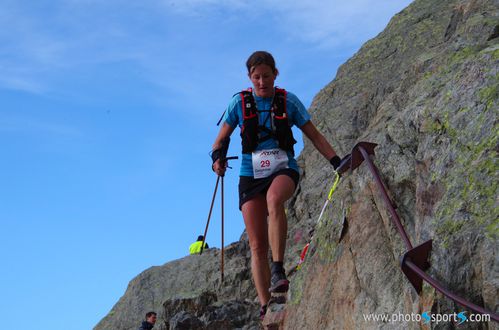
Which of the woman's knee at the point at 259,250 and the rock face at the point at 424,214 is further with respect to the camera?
the woman's knee at the point at 259,250

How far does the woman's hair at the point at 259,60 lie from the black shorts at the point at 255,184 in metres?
1.49

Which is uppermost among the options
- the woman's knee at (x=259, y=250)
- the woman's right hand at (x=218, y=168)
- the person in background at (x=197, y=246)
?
the person in background at (x=197, y=246)

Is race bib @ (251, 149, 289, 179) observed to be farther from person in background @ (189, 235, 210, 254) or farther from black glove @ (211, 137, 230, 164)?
person in background @ (189, 235, 210, 254)

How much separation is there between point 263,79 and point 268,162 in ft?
3.80

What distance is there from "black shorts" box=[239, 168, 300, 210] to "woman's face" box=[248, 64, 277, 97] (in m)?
1.14

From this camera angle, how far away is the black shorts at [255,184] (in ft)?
33.6

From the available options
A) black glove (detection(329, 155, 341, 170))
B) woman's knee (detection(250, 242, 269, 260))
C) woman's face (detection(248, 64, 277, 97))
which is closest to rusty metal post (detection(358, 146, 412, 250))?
black glove (detection(329, 155, 341, 170))

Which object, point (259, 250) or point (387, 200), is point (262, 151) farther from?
point (387, 200)

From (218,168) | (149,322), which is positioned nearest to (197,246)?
(149,322)

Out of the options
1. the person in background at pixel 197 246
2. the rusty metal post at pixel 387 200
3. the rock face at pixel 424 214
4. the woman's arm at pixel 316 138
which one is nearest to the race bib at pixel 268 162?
the woman's arm at pixel 316 138

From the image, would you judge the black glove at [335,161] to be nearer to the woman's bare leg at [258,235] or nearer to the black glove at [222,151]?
the woman's bare leg at [258,235]

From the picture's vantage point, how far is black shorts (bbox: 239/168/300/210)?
1023cm

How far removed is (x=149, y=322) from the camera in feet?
64.6

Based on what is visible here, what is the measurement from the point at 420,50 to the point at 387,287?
20691 millimetres
